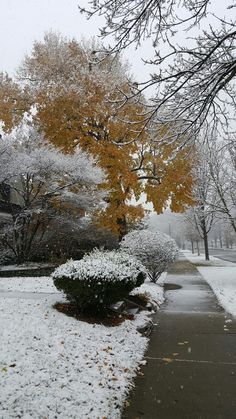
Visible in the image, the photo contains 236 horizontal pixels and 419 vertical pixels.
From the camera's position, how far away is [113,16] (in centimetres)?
476

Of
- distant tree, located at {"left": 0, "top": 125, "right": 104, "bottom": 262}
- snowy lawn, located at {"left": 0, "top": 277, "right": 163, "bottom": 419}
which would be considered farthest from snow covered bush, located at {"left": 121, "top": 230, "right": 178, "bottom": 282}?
snowy lawn, located at {"left": 0, "top": 277, "right": 163, "bottom": 419}

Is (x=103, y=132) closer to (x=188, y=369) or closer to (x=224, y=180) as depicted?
(x=224, y=180)

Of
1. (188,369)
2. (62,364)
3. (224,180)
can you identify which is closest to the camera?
(62,364)

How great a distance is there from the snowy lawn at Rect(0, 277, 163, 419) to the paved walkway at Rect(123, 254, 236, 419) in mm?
263

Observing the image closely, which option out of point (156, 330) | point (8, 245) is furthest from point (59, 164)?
point (156, 330)

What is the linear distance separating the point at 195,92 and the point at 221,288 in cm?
802

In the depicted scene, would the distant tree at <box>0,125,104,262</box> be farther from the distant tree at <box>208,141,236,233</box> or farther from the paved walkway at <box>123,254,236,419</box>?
the paved walkway at <box>123,254,236,419</box>

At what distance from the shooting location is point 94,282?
21.8 ft

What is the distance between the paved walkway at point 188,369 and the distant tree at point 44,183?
8864mm

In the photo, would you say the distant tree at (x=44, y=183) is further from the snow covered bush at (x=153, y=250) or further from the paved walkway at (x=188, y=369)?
the paved walkway at (x=188, y=369)

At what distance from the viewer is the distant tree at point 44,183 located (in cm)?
1506

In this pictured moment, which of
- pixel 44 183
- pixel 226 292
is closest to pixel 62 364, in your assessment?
pixel 226 292

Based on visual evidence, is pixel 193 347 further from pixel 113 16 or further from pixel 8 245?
pixel 8 245

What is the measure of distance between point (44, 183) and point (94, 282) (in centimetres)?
1098
